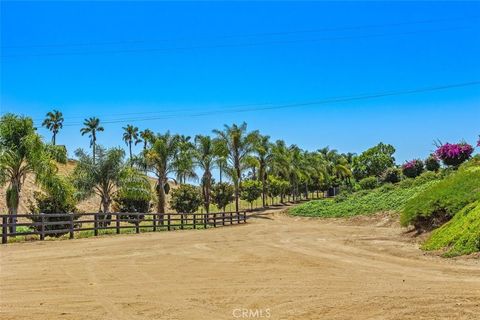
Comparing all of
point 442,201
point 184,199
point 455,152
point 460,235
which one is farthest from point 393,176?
point 460,235

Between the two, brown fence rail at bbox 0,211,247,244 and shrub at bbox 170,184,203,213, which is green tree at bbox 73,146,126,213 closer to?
brown fence rail at bbox 0,211,247,244

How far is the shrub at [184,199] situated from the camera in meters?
53.9

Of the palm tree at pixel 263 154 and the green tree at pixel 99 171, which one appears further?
the palm tree at pixel 263 154

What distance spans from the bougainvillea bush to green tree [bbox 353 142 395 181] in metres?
34.2

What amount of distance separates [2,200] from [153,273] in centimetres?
5401

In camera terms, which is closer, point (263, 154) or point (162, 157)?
point (162, 157)

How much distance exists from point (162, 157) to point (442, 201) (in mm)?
26892

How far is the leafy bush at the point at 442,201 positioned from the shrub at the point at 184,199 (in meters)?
36.5

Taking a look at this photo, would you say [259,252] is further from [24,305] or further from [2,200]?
[2,200]

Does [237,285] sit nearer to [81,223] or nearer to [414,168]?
[81,223]

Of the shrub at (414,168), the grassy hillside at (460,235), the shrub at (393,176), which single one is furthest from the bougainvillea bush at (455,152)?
the grassy hillside at (460,235)

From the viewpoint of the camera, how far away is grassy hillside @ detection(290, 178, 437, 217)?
3993 centimetres

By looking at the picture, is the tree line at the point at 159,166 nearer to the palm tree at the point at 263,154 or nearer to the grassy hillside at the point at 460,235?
the palm tree at the point at 263,154

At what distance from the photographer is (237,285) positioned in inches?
365
